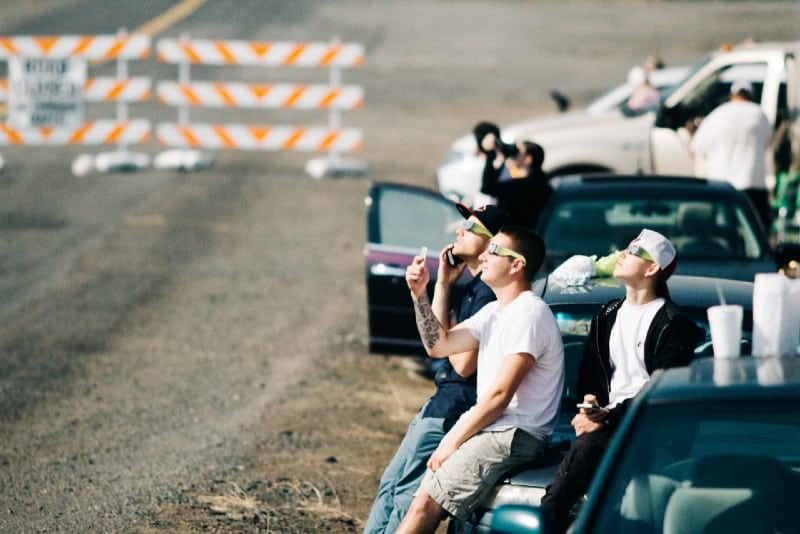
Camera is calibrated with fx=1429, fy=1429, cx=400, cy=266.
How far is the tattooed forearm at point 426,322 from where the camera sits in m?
6.01

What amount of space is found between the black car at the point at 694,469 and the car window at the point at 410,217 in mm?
5456

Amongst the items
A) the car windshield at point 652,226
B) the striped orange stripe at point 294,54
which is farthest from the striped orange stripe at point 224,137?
the car windshield at point 652,226

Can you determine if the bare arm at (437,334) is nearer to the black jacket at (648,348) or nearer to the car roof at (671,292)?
the black jacket at (648,348)

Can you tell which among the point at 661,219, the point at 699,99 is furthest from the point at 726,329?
the point at 699,99

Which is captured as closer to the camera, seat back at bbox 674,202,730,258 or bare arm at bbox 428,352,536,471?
bare arm at bbox 428,352,536,471

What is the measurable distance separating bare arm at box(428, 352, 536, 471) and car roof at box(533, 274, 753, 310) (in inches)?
54.4

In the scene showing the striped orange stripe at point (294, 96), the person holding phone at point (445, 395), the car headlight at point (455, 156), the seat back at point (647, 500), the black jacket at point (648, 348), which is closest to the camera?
the seat back at point (647, 500)

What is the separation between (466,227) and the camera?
6.29m

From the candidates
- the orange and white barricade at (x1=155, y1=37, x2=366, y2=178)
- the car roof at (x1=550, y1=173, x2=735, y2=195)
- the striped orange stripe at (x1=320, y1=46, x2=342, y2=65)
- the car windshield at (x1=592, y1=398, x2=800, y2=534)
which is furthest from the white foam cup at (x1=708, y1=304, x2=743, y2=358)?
the striped orange stripe at (x1=320, y1=46, x2=342, y2=65)

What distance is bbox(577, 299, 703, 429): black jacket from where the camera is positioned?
556 cm

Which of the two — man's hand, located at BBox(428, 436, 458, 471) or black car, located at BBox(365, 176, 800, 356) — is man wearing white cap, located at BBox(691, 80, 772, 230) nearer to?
black car, located at BBox(365, 176, 800, 356)

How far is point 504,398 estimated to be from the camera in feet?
18.3

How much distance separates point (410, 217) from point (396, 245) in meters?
0.24

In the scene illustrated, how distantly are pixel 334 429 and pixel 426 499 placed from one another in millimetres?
3787
